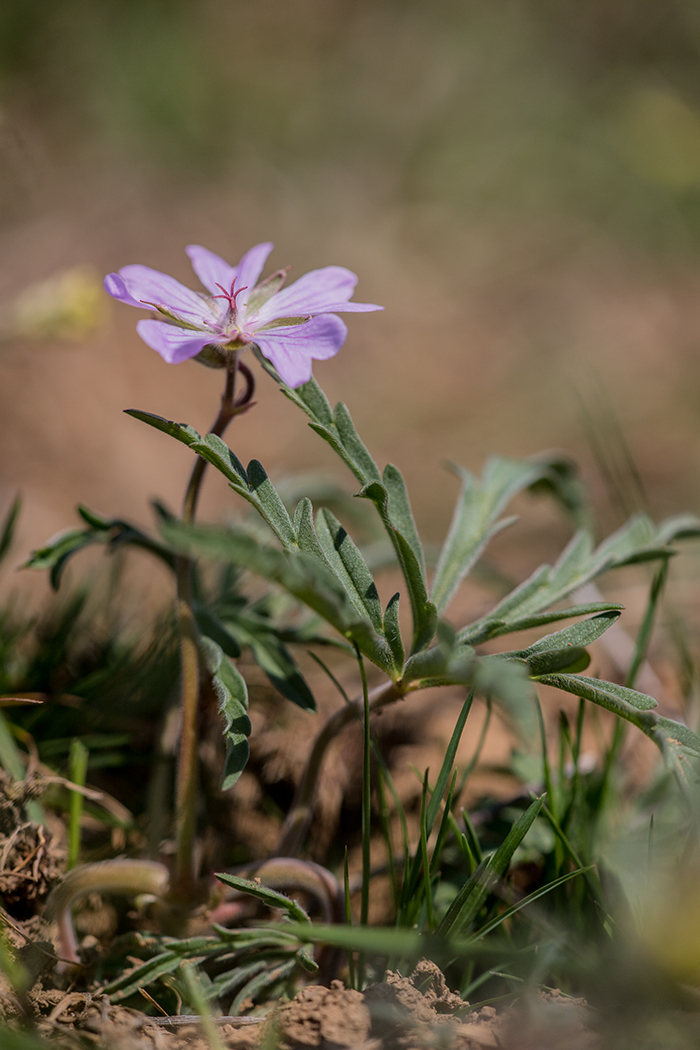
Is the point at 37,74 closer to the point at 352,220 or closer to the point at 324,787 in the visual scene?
the point at 352,220

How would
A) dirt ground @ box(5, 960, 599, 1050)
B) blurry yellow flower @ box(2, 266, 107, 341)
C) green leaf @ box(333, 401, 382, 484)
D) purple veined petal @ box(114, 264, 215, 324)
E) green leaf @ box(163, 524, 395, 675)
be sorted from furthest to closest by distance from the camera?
blurry yellow flower @ box(2, 266, 107, 341), green leaf @ box(333, 401, 382, 484), purple veined petal @ box(114, 264, 215, 324), dirt ground @ box(5, 960, 599, 1050), green leaf @ box(163, 524, 395, 675)

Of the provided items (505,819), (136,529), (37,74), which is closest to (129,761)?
(136,529)

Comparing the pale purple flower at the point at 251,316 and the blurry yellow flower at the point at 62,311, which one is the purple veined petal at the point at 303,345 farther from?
the blurry yellow flower at the point at 62,311

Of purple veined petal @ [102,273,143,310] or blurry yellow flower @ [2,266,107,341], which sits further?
blurry yellow flower @ [2,266,107,341]

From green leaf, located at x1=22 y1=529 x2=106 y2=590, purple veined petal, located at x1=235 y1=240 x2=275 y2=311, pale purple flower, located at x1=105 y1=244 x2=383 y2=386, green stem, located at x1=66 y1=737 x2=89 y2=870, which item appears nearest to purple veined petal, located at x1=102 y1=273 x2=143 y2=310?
pale purple flower, located at x1=105 y1=244 x2=383 y2=386

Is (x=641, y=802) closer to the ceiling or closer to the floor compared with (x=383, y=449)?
closer to the floor

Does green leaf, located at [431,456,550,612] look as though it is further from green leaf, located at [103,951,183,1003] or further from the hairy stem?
green leaf, located at [103,951,183,1003]

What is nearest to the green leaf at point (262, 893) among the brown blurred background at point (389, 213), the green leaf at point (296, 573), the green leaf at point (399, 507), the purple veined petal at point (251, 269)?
the green leaf at point (296, 573)
